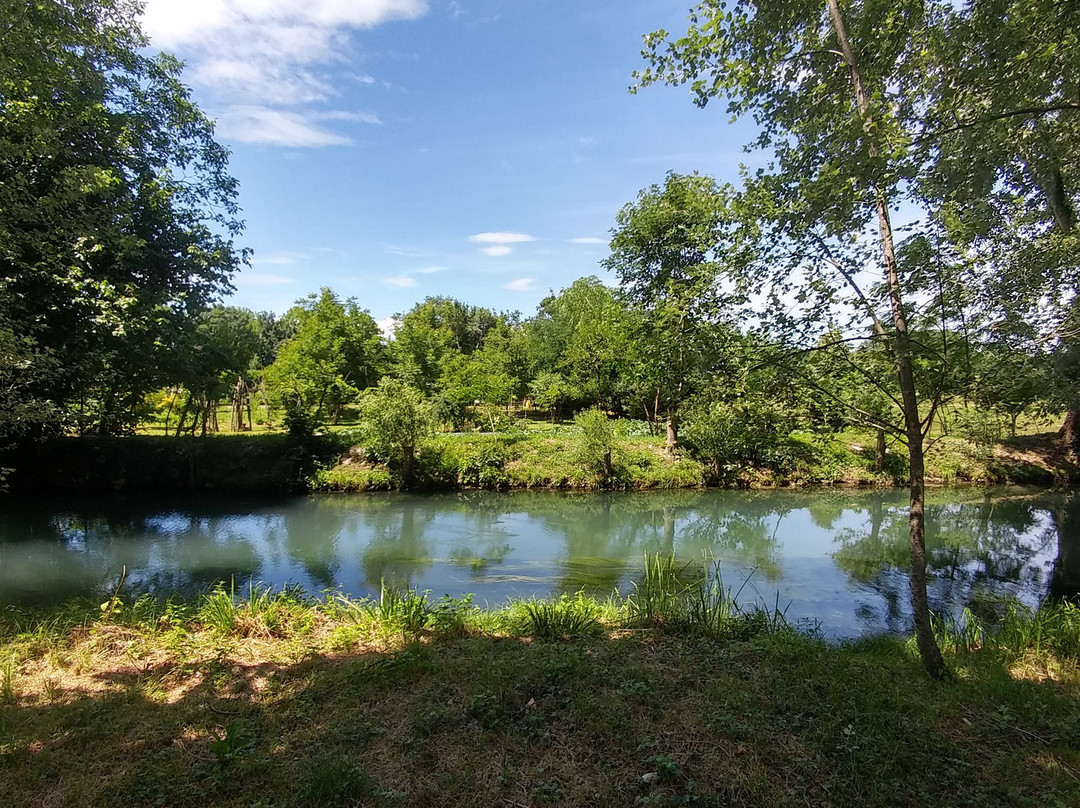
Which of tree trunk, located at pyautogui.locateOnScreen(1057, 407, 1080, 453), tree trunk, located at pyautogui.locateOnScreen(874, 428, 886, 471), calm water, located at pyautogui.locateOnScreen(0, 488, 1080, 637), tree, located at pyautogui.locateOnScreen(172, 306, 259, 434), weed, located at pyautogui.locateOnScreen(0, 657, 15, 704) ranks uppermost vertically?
tree, located at pyautogui.locateOnScreen(172, 306, 259, 434)

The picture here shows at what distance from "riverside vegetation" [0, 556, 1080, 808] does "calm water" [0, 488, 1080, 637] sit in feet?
10.7

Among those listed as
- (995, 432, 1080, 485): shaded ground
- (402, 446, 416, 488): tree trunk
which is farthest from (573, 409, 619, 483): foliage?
(995, 432, 1080, 485): shaded ground

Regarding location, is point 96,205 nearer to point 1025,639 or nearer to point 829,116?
point 829,116

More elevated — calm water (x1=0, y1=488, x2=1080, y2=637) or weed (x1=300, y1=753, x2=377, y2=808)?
weed (x1=300, y1=753, x2=377, y2=808)

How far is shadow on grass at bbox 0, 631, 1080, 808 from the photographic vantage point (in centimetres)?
278

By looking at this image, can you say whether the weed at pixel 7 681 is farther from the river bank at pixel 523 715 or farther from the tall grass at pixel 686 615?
the tall grass at pixel 686 615

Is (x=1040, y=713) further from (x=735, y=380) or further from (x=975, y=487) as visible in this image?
(x=975, y=487)

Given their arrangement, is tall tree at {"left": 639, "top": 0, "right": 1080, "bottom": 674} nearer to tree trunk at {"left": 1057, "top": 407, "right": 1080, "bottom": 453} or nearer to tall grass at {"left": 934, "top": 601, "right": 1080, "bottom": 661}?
tall grass at {"left": 934, "top": 601, "right": 1080, "bottom": 661}

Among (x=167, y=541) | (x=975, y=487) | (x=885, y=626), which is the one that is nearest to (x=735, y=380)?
(x=885, y=626)

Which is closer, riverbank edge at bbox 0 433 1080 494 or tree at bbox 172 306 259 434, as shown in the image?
tree at bbox 172 306 259 434

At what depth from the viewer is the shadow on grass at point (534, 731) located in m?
2.78

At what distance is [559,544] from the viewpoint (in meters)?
12.2

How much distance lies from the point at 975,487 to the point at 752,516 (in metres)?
10.3

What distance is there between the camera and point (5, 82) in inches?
223
